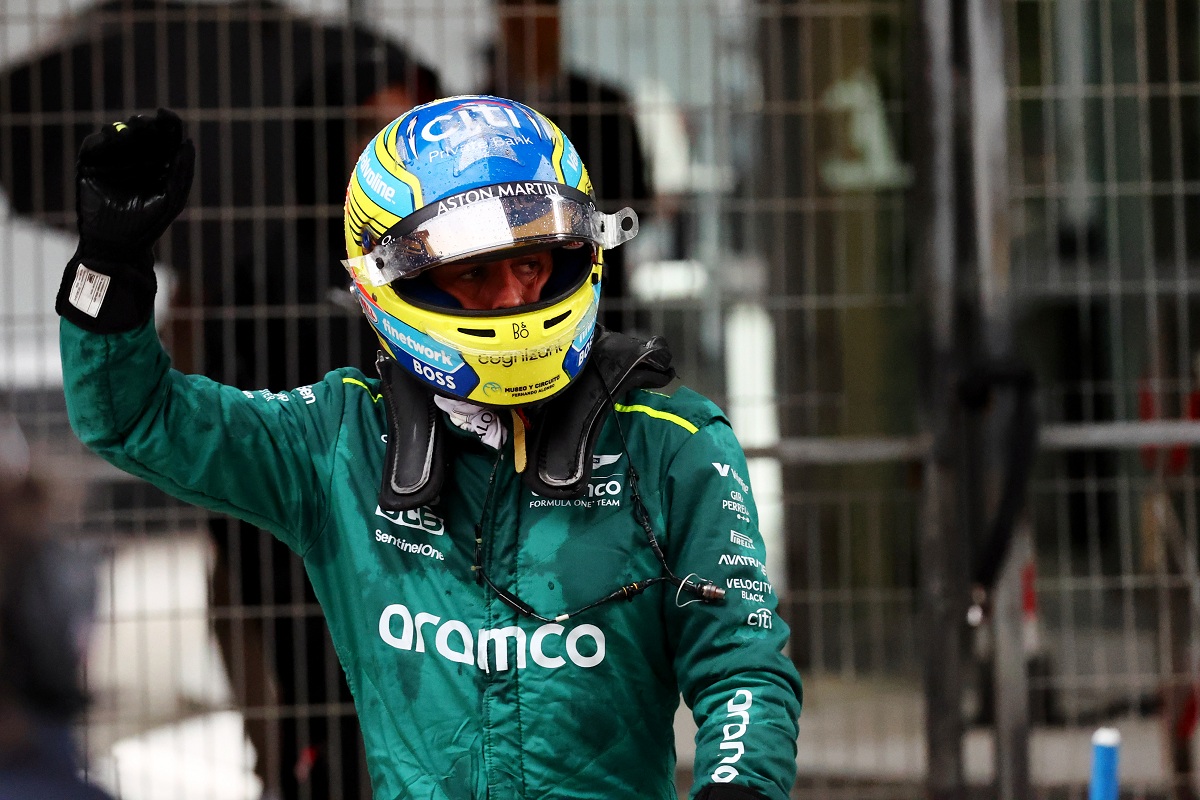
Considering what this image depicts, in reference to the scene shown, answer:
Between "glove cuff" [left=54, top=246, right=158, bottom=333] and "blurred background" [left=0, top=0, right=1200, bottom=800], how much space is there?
100 inches

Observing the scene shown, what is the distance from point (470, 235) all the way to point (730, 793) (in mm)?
961

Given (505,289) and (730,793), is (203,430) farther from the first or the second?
(730,793)

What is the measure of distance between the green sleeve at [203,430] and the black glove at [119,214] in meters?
0.04

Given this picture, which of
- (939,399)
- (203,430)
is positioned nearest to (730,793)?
(203,430)

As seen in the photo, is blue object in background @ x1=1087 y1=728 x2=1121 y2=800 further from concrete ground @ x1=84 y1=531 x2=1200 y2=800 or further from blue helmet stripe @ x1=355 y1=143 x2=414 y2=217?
blue helmet stripe @ x1=355 y1=143 x2=414 y2=217

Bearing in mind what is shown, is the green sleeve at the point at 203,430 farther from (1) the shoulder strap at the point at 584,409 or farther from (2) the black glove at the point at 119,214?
(1) the shoulder strap at the point at 584,409

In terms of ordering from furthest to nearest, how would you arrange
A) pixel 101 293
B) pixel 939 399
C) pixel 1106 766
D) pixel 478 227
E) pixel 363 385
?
pixel 939 399
pixel 1106 766
pixel 363 385
pixel 478 227
pixel 101 293

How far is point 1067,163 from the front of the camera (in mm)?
5156

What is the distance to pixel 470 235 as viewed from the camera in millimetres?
2604

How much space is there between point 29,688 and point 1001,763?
12.5 ft

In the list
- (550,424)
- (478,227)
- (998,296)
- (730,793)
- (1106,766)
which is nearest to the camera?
(730,793)

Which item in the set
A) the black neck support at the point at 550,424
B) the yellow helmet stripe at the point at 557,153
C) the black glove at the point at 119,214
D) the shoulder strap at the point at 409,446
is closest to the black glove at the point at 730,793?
the black neck support at the point at 550,424

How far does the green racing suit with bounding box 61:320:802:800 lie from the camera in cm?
257

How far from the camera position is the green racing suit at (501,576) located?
2.57 metres
